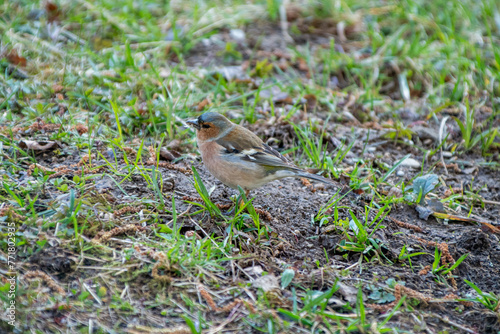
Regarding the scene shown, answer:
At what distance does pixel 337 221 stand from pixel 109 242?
163cm

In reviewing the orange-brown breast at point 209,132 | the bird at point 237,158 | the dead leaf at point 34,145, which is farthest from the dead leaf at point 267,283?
the dead leaf at point 34,145

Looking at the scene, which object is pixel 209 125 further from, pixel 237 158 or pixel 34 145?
pixel 34 145

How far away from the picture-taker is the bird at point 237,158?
3836 mm

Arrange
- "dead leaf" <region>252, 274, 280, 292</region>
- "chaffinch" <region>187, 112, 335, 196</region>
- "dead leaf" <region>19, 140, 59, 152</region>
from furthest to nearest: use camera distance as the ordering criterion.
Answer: "dead leaf" <region>19, 140, 59, 152</region> → "chaffinch" <region>187, 112, 335, 196</region> → "dead leaf" <region>252, 274, 280, 292</region>

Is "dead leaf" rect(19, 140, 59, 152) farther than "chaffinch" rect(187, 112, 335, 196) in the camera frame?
Yes

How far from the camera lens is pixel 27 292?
2.77 meters

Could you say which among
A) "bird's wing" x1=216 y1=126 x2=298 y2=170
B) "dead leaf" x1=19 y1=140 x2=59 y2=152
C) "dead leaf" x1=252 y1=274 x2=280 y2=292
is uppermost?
"bird's wing" x1=216 y1=126 x2=298 y2=170

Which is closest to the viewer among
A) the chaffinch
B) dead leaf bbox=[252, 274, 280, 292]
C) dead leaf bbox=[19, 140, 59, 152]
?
dead leaf bbox=[252, 274, 280, 292]

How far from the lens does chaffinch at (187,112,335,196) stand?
3836 mm

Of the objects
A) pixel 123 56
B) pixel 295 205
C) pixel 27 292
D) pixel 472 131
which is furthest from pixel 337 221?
pixel 123 56

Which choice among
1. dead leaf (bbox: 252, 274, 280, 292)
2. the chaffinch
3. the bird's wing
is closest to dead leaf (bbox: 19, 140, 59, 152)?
the chaffinch

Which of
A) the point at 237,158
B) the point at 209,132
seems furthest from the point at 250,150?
the point at 209,132

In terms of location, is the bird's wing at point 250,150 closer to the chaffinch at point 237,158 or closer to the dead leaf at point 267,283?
the chaffinch at point 237,158

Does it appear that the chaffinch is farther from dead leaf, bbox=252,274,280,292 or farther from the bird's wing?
dead leaf, bbox=252,274,280,292
